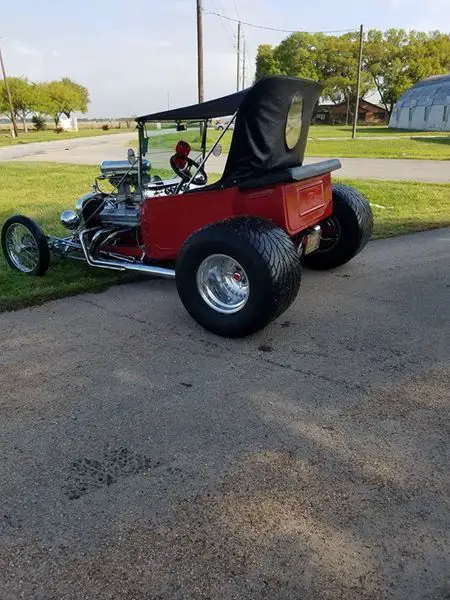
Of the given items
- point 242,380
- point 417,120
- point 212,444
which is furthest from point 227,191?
point 417,120

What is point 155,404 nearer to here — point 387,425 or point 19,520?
point 19,520

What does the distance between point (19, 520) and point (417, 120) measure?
6690 centimetres

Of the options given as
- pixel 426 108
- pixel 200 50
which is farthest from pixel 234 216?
pixel 426 108

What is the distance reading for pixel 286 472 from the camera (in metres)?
2.65

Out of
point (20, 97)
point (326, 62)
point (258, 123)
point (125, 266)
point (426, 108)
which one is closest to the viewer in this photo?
point (258, 123)

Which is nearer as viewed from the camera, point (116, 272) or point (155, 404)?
point (155, 404)

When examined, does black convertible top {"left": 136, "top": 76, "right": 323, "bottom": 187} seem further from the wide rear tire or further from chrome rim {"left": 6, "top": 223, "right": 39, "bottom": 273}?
chrome rim {"left": 6, "top": 223, "right": 39, "bottom": 273}

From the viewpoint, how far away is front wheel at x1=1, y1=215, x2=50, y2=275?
5789 mm

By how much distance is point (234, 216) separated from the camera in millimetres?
4285

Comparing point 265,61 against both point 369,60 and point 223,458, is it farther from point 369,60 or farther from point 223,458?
point 223,458

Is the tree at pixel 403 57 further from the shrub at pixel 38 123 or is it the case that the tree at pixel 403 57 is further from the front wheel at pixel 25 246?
the front wheel at pixel 25 246

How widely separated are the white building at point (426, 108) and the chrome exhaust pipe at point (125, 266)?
5929 cm

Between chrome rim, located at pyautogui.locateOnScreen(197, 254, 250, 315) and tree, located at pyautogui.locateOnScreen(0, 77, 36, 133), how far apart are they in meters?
78.0

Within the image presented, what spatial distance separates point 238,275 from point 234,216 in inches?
19.2
